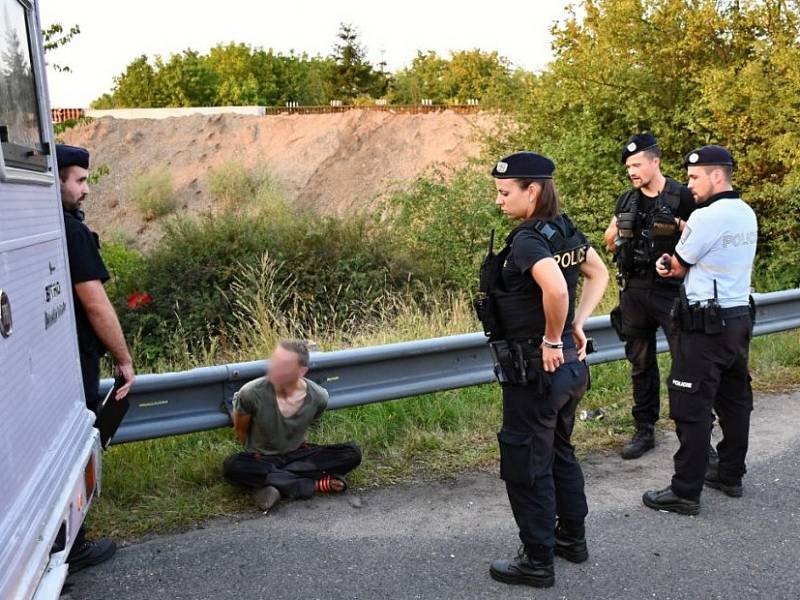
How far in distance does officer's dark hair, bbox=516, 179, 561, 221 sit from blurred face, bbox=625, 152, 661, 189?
66.9 inches

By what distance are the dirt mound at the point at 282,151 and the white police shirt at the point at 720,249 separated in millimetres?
24290

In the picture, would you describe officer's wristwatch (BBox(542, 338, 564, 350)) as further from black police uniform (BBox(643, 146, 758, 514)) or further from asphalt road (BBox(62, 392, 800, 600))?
black police uniform (BBox(643, 146, 758, 514))

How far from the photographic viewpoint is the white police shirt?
409cm

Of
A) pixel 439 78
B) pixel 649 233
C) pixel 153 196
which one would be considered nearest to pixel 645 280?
pixel 649 233

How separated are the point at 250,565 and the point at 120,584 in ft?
1.81

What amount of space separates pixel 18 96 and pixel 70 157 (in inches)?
33.1

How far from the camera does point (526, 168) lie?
336 centimetres

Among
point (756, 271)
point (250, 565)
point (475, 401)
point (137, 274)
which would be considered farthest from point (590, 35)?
point (250, 565)

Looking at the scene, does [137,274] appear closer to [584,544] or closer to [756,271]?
[756,271]

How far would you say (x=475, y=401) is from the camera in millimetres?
5547

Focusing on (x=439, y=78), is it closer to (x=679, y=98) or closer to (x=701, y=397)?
(x=679, y=98)

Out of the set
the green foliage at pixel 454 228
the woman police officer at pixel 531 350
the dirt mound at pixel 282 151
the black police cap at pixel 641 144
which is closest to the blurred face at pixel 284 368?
the woman police officer at pixel 531 350

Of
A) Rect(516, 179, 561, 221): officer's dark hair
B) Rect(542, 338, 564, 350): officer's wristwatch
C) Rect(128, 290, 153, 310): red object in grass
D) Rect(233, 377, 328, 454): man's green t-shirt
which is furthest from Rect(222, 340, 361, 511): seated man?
Rect(128, 290, 153, 310): red object in grass

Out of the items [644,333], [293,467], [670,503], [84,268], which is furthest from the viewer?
[644,333]
